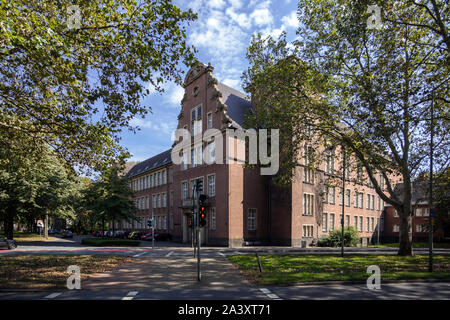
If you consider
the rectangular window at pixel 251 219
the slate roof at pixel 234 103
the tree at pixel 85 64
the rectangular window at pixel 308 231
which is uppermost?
A: the slate roof at pixel 234 103

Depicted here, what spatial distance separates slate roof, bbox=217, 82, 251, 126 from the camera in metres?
33.7

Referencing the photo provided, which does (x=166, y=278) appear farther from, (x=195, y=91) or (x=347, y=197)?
(x=347, y=197)

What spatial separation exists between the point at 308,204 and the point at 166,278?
25050 mm

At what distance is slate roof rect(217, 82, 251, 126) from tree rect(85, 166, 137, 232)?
47.3 ft

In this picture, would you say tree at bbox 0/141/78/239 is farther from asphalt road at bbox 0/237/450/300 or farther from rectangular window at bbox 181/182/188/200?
asphalt road at bbox 0/237/450/300

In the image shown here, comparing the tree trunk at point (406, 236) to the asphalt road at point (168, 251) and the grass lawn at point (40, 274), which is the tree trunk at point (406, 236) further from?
the grass lawn at point (40, 274)

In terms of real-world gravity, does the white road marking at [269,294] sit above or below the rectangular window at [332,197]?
below

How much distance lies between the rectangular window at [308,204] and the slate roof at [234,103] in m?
10.7

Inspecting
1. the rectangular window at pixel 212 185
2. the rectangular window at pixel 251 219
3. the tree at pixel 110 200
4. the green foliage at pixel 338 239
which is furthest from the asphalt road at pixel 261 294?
the tree at pixel 110 200

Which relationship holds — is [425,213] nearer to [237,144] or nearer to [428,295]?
[237,144]

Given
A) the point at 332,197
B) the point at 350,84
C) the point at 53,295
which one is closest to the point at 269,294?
the point at 53,295

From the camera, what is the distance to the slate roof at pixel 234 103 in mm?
33669
